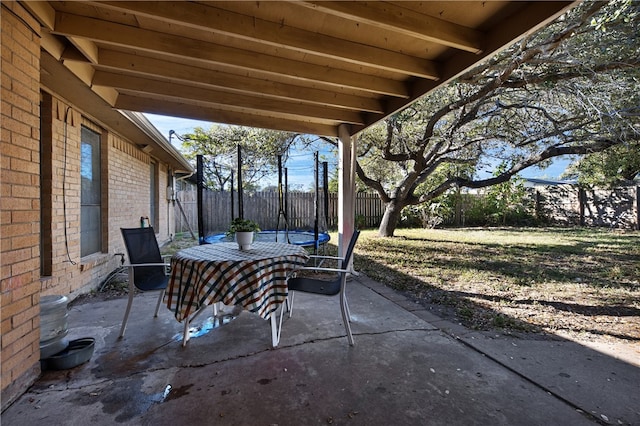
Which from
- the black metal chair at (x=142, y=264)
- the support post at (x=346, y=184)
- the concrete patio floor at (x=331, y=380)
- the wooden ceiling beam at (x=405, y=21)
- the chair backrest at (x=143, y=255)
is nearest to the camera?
the concrete patio floor at (x=331, y=380)

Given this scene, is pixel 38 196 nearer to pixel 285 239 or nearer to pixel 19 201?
pixel 19 201

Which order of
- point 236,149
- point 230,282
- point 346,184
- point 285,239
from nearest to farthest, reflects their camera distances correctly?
1. point 230,282
2. point 346,184
3. point 285,239
4. point 236,149

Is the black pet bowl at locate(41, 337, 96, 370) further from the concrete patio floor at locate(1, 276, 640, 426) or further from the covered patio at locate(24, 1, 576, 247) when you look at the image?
the covered patio at locate(24, 1, 576, 247)

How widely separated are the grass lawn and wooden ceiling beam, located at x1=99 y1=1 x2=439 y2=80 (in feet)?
8.26

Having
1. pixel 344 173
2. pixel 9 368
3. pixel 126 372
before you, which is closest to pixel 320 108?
pixel 344 173

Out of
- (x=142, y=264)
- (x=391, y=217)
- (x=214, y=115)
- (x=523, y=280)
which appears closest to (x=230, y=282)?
(x=142, y=264)

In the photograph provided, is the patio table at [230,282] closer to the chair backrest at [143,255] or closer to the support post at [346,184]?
the chair backrest at [143,255]

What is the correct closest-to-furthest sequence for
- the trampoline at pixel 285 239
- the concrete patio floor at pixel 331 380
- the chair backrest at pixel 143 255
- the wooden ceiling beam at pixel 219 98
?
the concrete patio floor at pixel 331 380 → the chair backrest at pixel 143 255 → the wooden ceiling beam at pixel 219 98 → the trampoline at pixel 285 239

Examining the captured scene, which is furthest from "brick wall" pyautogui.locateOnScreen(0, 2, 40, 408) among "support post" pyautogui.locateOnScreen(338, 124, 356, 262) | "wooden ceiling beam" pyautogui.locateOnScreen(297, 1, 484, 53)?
"support post" pyautogui.locateOnScreen(338, 124, 356, 262)

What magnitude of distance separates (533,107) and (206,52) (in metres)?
5.76

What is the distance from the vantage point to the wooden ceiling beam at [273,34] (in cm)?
201

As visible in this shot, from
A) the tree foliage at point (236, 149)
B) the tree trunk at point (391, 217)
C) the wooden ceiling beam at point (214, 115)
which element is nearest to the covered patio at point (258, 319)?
the wooden ceiling beam at point (214, 115)

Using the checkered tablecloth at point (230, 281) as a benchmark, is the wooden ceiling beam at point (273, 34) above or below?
above

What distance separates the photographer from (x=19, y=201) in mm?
1824
